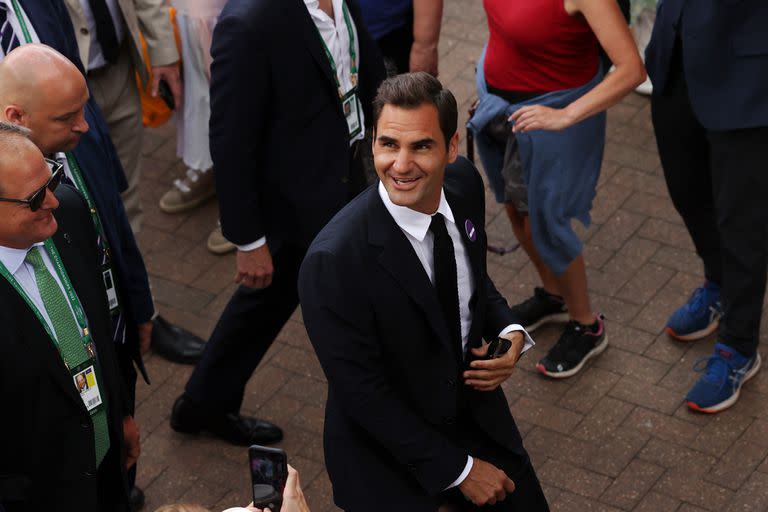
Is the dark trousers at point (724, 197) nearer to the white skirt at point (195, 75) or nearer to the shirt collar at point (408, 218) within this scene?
the shirt collar at point (408, 218)

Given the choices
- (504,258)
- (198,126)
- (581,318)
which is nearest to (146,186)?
(198,126)

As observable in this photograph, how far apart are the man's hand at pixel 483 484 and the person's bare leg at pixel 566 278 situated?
1748mm

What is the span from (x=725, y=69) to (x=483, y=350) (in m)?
1.76

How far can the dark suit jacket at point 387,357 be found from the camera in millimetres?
3660

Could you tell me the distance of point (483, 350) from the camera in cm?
398

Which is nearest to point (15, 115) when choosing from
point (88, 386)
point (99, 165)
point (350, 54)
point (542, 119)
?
point (99, 165)

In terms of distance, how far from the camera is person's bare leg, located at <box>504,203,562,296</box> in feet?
18.6

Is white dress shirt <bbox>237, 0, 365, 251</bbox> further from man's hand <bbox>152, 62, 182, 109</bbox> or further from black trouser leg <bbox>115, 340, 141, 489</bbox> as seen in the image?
man's hand <bbox>152, 62, 182, 109</bbox>

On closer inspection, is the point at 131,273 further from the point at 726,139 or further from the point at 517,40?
the point at 726,139

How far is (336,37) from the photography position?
488cm

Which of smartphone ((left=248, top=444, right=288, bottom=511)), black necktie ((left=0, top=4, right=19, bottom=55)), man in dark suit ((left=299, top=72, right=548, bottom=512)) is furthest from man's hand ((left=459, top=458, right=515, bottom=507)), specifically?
black necktie ((left=0, top=4, right=19, bottom=55))

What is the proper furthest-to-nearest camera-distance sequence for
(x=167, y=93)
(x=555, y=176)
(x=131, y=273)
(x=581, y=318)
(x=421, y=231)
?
(x=167, y=93) < (x=581, y=318) < (x=555, y=176) < (x=131, y=273) < (x=421, y=231)

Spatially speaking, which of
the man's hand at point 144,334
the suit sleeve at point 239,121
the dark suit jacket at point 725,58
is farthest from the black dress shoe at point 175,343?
the dark suit jacket at point 725,58

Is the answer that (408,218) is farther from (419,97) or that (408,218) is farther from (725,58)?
(725,58)
